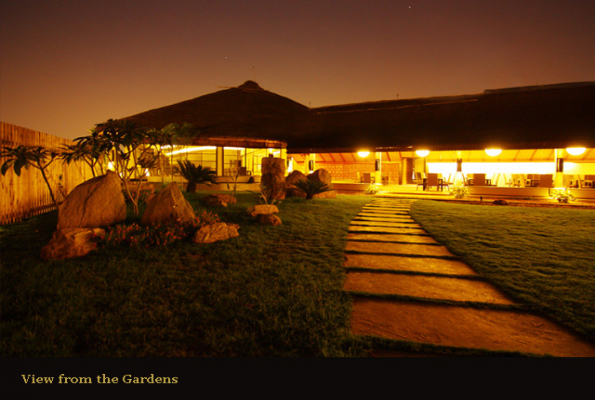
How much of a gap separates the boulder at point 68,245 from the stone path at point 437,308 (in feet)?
13.2

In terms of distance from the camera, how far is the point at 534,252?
5.35m

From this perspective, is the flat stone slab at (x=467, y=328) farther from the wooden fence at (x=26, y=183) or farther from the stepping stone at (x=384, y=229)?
the wooden fence at (x=26, y=183)

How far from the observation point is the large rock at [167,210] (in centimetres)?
614

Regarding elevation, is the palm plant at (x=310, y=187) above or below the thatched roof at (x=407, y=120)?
below

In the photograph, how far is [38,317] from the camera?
293 centimetres

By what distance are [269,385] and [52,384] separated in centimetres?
166

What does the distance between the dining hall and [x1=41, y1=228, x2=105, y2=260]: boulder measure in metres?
7.32

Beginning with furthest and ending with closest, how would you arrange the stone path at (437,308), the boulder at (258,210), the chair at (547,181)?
the chair at (547,181)
the boulder at (258,210)
the stone path at (437,308)

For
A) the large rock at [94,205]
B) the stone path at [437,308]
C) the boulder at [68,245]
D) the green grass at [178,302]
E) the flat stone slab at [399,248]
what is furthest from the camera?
the large rock at [94,205]

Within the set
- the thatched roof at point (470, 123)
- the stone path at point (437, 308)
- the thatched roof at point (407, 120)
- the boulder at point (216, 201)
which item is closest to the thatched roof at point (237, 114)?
the thatched roof at point (407, 120)

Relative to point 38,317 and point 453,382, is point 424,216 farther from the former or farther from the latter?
point 38,317

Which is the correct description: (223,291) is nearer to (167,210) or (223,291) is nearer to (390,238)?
(167,210)

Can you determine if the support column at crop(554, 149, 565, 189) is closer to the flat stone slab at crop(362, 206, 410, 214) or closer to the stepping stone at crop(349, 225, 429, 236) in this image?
the flat stone slab at crop(362, 206, 410, 214)

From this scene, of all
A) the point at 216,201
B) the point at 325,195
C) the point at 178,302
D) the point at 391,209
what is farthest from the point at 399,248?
the point at 325,195
